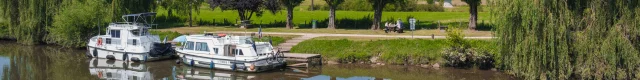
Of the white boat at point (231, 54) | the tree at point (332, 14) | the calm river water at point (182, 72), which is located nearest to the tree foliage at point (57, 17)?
the calm river water at point (182, 72)

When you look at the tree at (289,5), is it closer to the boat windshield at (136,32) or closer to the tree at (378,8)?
the tree at (378,8)

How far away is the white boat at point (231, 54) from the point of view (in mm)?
42594

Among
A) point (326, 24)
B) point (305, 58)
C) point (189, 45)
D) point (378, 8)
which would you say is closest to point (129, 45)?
point (189, 45)

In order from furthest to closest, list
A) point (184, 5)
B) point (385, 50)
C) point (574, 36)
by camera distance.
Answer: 1. point (184, 5)
2. point (385, 50)
3. point (574, 36)

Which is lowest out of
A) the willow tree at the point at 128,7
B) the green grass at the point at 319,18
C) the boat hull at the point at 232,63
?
the boat hull at the point at 232,63

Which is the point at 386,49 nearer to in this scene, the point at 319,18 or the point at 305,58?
the point at 305,58

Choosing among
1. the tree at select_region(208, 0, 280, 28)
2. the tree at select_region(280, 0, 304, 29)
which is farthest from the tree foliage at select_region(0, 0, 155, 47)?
the tree at select_region(280, 0, 304, 29)

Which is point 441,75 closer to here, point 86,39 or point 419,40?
point 419,40

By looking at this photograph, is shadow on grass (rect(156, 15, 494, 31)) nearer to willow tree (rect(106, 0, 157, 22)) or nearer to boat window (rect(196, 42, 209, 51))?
willow tree (rect(106, 0, 157, 22))

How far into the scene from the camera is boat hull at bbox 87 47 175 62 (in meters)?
48.3

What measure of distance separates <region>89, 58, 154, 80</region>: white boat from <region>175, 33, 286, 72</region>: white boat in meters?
2.58

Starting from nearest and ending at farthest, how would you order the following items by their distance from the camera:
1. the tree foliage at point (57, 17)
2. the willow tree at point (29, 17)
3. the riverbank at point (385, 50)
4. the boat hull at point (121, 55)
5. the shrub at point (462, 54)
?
the shrub at point (462, 54) < the riverbank at point (385, 50) < the boat hull at point (121, 55) < the tree foliage at point (57, 17) < the willow tree at point (29, 17)

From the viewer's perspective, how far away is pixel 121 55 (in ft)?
162

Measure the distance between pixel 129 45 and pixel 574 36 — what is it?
82.4 feet
